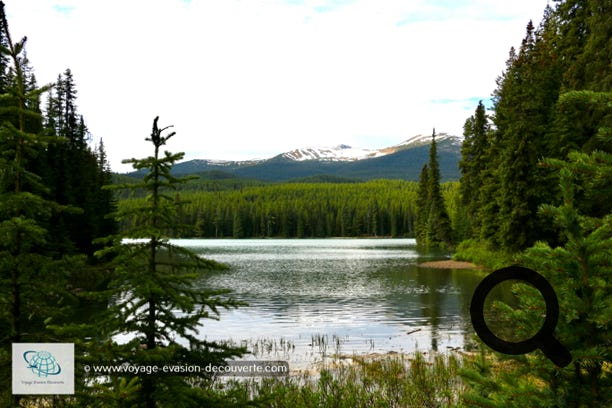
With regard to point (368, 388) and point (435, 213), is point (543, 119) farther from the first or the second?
point (435, 213)

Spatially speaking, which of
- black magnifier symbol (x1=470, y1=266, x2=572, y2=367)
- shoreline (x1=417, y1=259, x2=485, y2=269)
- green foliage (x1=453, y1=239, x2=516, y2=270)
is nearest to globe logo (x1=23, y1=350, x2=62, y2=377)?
black magnifier symbol (x1=470, y1=266, x2=572, y2=367)

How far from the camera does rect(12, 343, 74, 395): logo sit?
5.73m

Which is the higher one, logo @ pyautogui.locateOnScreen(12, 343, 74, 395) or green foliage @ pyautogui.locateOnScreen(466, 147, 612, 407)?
green foliage @ pyautogui.locateOnScreen(466, 147, 612, 407)

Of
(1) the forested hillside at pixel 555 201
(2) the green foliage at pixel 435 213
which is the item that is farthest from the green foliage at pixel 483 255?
(2) the green foliage at pixel 435 213

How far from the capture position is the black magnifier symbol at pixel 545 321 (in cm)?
198

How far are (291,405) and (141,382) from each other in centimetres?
573

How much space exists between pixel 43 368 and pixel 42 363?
67 mm

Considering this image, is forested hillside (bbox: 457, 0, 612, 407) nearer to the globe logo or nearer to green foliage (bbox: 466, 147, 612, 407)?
green foliage (bbox: 466, 147, 612, 407)

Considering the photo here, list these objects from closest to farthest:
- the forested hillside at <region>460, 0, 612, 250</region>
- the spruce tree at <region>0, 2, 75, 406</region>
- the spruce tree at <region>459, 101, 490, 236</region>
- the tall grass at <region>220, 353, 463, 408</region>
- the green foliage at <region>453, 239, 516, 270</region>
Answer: the spruce tree at <region>0, 2, 75, 406</region> → the tall grass at <region>220, 353, 463, 408</region> → the forested hillside at <region>460, 0, 612, 250</region> → the green foliage at <region>453, 239, 516, 270</region> → the spruce tree at <region>459, 101, 490, 236</region>

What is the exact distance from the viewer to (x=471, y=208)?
63.1m

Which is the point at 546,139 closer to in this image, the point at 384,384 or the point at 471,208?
the point at 471,208

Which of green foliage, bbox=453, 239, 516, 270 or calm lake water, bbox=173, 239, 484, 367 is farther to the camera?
green foliage, bbox=453, 239, 516, 270

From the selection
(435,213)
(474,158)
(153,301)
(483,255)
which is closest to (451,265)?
(483,255)

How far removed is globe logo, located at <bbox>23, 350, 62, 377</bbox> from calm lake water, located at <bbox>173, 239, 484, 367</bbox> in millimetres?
5119
